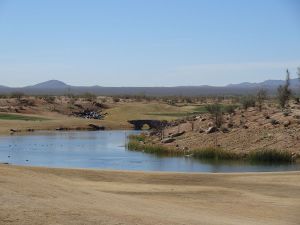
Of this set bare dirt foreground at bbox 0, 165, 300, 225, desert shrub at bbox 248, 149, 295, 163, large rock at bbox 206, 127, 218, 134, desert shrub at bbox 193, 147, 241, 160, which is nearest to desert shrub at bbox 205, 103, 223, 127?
large rock at bbox 206, 127, 218, 134

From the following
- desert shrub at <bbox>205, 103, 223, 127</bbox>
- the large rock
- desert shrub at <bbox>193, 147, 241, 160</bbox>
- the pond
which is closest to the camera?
the pond

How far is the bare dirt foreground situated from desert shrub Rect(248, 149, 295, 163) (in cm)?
965

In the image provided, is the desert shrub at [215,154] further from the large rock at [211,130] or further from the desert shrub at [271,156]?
the large rock at [211,130]

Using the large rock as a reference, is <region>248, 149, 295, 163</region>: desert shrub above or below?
below

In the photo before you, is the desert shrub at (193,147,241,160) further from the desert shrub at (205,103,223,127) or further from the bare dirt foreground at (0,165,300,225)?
the bare dirt foreground at (0,165,300,225)

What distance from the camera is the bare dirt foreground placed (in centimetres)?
1476

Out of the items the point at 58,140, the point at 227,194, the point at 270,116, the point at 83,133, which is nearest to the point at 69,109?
the point at 83,133

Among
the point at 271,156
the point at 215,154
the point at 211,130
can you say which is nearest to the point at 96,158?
the point at 215,154

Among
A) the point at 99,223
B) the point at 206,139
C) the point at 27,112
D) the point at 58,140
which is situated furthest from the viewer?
the point at 27,112

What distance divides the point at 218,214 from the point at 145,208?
2.35 metres

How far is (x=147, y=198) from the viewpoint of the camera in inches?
827

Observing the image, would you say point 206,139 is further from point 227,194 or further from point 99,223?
point 99,223

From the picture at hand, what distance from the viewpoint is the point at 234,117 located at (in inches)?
2039

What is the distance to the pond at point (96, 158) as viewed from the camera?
116ft
